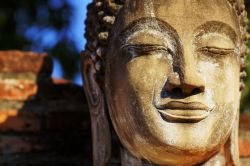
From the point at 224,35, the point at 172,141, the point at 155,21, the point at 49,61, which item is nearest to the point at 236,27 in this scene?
the point at 224,35

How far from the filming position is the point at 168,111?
152 cm

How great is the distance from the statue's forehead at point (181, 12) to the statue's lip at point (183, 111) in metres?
0.18

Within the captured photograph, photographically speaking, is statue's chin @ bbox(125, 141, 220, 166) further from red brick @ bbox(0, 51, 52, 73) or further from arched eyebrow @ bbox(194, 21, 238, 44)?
red brick @ bbox(0, 51, 52, 73)

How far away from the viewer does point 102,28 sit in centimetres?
169

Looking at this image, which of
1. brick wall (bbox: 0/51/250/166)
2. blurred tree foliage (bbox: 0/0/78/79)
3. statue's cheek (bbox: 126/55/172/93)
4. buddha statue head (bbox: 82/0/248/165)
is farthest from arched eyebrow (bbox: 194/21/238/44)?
blurred tree foliage (bbox: 0/0/78/79)

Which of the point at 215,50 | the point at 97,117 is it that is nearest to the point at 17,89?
the point at 97,117

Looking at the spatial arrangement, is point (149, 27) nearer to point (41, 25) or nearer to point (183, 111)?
point (183, 111)

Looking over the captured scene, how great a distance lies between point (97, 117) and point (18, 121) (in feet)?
1.12

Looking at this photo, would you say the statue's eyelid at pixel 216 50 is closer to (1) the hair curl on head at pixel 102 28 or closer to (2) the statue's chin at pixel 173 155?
(1) the hair curl on head at pixel 102 28

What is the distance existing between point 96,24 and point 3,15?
81.3 inches

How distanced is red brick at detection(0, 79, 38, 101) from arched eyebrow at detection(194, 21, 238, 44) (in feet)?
2.23

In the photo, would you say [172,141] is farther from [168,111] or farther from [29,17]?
[29,17]

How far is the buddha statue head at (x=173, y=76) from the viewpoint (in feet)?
4.98

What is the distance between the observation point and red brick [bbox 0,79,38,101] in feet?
6.60
